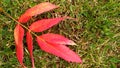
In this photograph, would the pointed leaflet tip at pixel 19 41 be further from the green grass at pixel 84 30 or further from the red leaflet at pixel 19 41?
the green grass at pixel 84 30

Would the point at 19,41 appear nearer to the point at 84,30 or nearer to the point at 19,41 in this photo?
the point at 19,41

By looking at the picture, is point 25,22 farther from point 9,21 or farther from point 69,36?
point 69,36

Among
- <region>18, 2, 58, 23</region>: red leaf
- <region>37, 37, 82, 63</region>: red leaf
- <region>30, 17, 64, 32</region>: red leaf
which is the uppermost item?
<region>18, 2, 58, 23</region>: red leaf

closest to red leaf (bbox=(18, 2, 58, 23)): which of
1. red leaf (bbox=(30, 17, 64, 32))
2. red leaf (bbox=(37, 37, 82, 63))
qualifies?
red leaf (bbox=(30, 17, 64, 32))

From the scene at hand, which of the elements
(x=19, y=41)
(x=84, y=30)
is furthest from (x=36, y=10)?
(x=84, y=30)

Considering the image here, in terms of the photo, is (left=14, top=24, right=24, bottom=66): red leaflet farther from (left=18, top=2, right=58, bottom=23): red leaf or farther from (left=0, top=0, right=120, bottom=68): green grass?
(left=0, top=0, right=120, bottom=68): green grass

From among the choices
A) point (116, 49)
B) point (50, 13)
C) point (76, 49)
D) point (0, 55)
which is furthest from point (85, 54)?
point (0, 55)
